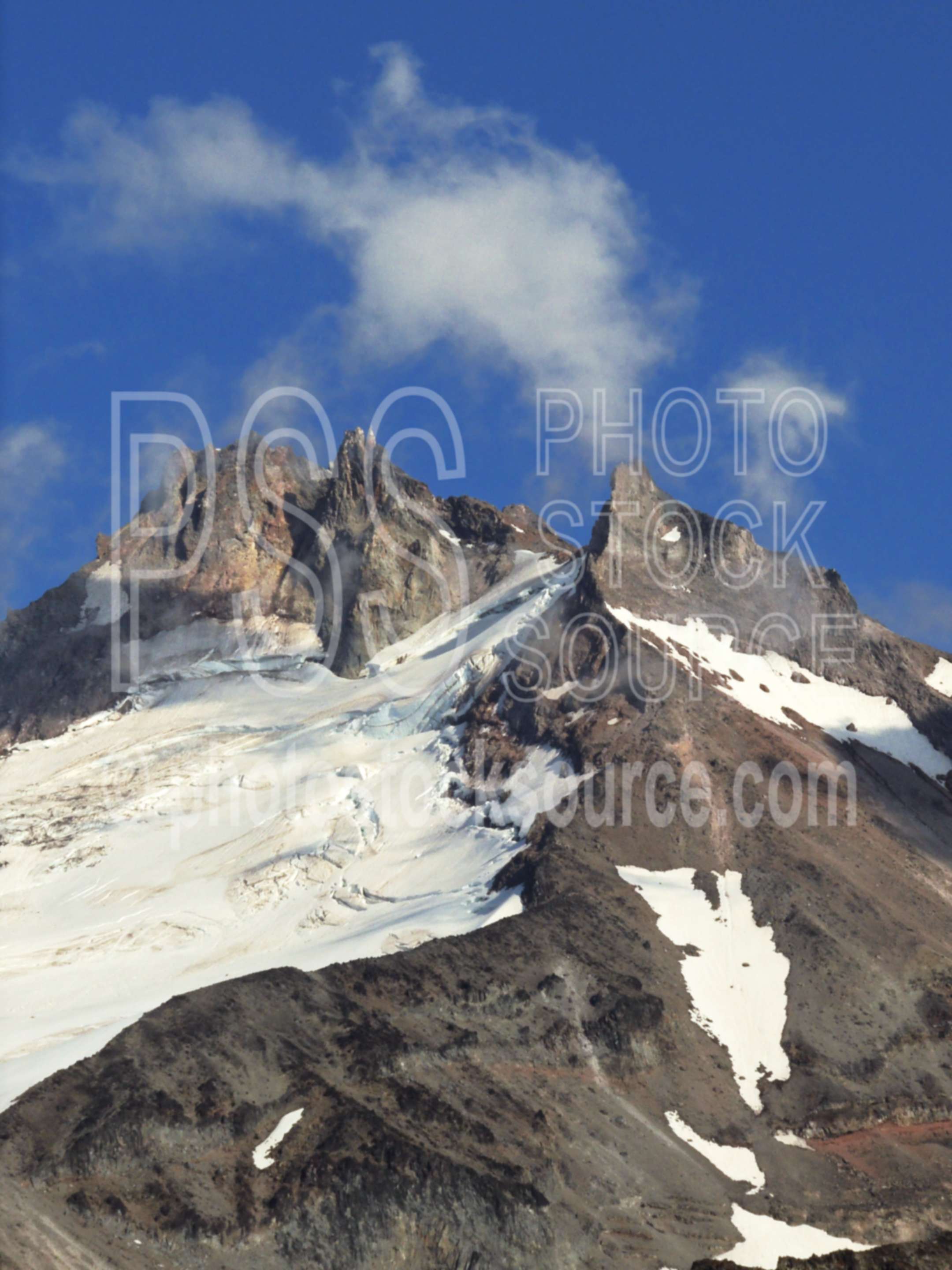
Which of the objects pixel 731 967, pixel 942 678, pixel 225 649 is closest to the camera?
pixel 731 967

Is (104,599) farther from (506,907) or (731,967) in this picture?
(731,967)

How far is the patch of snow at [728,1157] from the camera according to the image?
92062 millimetres

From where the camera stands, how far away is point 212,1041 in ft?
304

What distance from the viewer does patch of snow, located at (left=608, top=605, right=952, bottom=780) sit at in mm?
148750

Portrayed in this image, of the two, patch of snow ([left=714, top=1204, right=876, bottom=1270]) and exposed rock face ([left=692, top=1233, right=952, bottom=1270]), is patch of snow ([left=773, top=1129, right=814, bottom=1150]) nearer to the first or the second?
patch of snow ([left=714, top=1204, right=876, bottom=1270])

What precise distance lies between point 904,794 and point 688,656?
2067cm

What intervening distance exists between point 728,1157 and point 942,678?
81883 millimetres

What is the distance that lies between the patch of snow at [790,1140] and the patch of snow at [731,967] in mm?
2349

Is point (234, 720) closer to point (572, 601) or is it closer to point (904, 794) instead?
point (572, 601)

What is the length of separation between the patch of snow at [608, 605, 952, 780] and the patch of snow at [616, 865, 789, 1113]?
30817 millimetres

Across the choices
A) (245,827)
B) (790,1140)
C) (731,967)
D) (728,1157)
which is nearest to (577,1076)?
(728,1157)

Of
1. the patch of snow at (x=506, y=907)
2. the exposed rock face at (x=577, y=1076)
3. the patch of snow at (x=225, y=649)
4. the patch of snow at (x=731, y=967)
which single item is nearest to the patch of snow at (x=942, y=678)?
the exposed rock face at (x=577, y=1076)

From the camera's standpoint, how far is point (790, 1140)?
95.6m

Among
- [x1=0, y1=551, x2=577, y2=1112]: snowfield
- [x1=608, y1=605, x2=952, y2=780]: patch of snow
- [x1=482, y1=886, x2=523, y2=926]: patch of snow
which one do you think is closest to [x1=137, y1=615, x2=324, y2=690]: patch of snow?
[x1=0, y1=551, x2=577, y2=1112]: snowfield
